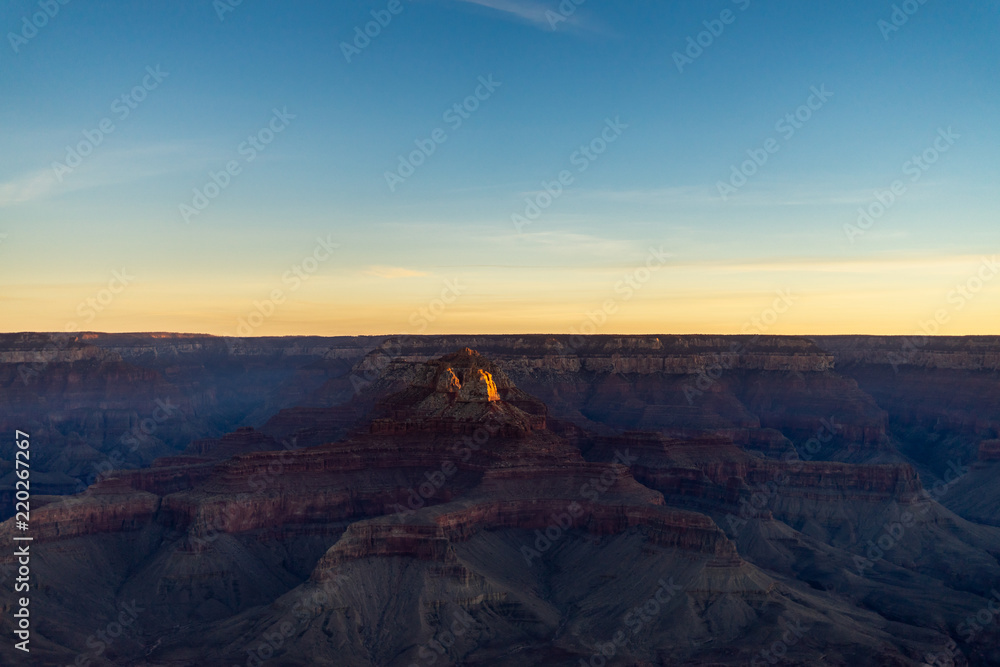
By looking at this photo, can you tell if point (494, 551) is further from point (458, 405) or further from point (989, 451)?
point (989, 451)

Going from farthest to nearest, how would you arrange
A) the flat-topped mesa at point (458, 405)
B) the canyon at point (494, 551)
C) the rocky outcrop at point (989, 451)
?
the rocky outcrop at point (989, 451) < the flat-topped mesa at point (458, 405) < the canyon at point (494, 551)

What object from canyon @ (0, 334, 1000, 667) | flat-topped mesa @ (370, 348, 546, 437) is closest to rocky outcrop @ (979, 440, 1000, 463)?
canyon @ (0, 334, 1000, 667)

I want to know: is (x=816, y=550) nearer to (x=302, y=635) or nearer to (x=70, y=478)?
(x=302, y=635)

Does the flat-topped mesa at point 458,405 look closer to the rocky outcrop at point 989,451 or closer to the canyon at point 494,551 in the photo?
the canyon at point 494,551

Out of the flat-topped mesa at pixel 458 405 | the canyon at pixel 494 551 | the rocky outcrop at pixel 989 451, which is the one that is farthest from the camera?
the rocky outcrop at pixel 989 451

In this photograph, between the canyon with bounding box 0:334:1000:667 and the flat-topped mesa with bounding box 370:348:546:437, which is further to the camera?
the flat-topped mesa with bounding box 370:348:546:437

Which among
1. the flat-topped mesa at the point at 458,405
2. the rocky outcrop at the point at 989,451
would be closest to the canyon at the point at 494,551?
the flat-topped mesa at the point at 458,405

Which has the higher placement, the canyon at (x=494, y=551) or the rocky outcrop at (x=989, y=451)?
the rocky outcrop at (x=989, y=451)

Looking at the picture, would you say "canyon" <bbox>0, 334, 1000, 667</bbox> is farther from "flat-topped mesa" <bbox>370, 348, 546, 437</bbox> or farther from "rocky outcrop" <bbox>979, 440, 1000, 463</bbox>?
"rocky outcrop" <bbox>979, 440, 1000, 463</bbox>

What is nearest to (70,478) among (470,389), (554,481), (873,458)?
(470,389)

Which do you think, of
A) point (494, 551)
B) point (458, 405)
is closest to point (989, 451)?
point (458, 405)
